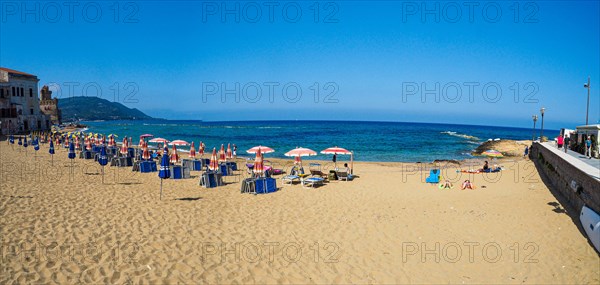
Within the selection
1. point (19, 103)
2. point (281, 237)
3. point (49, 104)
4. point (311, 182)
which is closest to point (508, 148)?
point (311, 182)

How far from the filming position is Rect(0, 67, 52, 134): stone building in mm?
44594

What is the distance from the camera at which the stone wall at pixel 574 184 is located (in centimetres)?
890

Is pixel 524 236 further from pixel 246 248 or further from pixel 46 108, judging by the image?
pixel 46 108

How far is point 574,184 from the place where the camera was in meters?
10.8

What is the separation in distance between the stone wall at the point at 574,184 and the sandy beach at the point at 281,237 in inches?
23.8

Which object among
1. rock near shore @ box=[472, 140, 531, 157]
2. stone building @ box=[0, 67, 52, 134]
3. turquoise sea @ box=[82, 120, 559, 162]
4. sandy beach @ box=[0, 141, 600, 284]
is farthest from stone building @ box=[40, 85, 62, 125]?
rock near shore @ box=[472, 140, 531, 157]

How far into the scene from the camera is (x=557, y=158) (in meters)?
15.1

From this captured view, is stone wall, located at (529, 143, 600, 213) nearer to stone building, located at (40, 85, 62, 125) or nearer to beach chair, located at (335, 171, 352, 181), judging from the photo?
beach chair, located at (335, 171, 352, 181)

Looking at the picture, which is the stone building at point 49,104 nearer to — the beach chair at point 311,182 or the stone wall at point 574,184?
the beach chair at point 311,182

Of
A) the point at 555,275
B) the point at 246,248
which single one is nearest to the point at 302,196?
the point at 246,248

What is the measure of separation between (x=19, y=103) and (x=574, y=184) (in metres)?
60.1

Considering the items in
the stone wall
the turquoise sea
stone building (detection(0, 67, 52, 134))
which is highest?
stone building (detection(0, 67, 52, 134))

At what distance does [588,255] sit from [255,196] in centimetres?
934

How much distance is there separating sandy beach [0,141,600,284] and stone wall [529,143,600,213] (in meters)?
0.60
